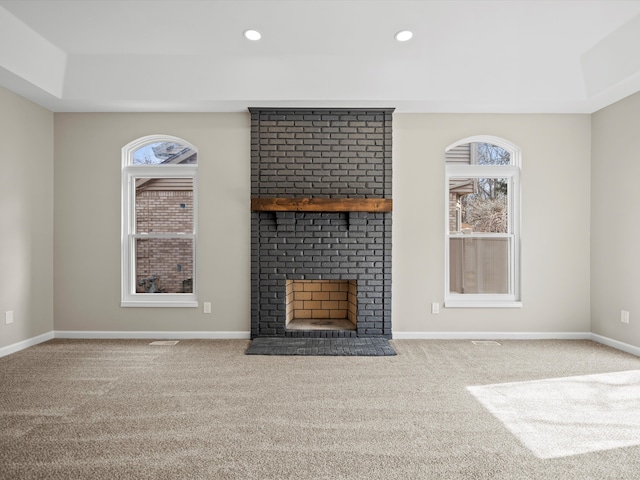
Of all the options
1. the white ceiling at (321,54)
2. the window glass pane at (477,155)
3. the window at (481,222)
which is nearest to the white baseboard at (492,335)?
the window at (481,222)

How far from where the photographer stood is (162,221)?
16.3 ft

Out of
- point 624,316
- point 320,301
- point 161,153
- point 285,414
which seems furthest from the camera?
point 320,301

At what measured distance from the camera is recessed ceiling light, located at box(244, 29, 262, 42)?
3.77 metres

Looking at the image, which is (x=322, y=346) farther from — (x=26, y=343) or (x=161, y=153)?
(x=26, y=343)

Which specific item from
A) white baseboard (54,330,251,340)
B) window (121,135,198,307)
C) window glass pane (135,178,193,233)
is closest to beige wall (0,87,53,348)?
white baseboard (54,330,251,340)

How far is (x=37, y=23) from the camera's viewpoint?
11.8 feet

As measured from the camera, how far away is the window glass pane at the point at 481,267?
4.97 m

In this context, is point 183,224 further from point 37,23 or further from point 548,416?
point 548,416

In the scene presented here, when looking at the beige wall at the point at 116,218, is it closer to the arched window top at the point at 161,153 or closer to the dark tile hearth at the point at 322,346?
the arched window top at the point at 161,153

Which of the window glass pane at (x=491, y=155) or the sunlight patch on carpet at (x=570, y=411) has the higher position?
the window glass pane at (x=491, y=155)

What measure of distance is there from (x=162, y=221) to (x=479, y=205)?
376cm

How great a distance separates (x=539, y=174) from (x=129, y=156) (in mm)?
4767

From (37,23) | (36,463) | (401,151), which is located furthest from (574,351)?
(37,23)

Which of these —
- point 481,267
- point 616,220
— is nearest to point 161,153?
point 481,267
